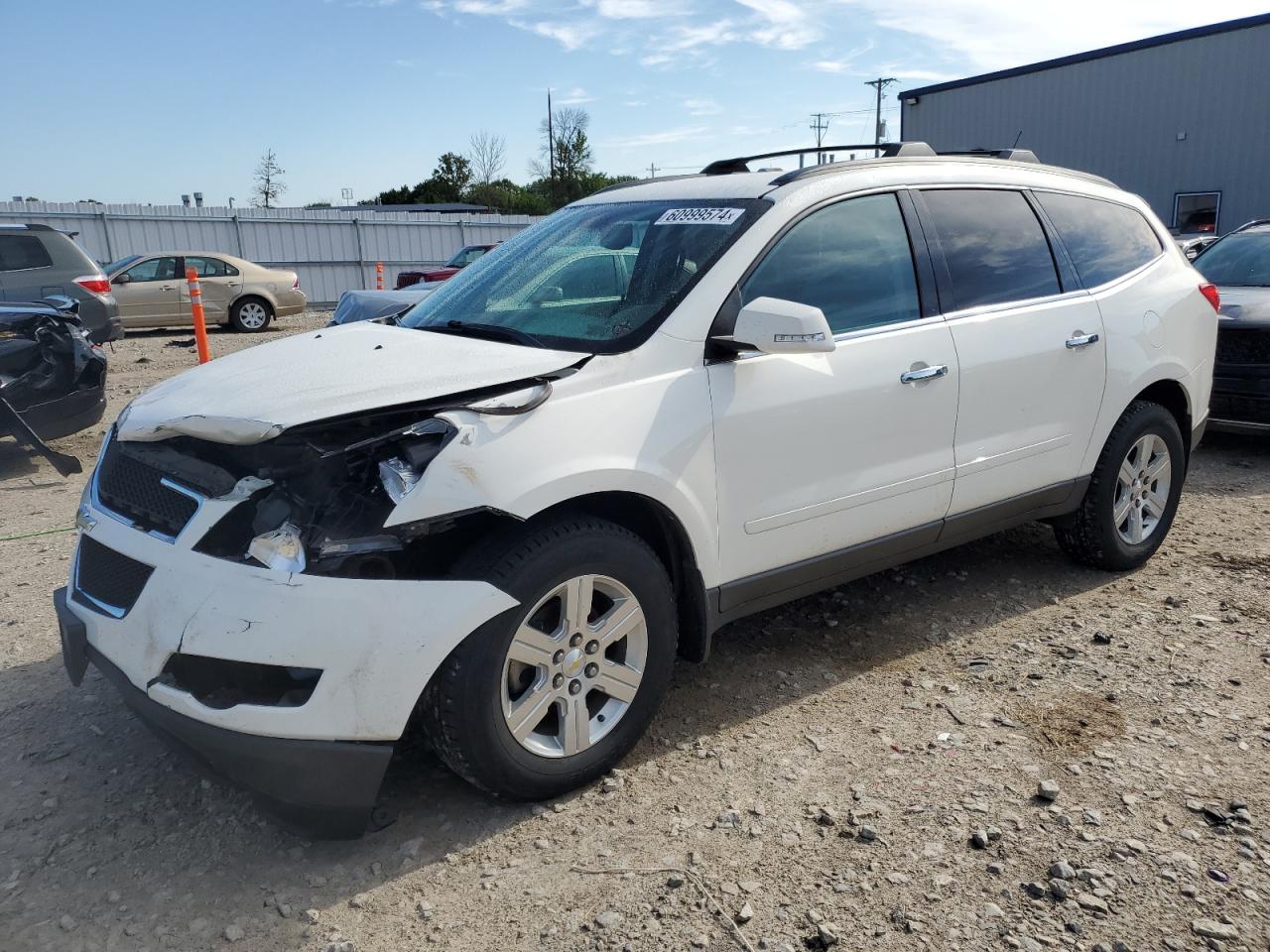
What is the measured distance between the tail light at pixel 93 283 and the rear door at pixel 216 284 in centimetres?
695

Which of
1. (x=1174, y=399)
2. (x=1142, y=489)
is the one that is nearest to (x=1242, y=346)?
(x=1174, y=399)

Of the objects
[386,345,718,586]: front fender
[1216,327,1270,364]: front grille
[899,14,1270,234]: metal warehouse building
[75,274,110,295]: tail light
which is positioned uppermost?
[899,14,1270,234]: metal warehouse building

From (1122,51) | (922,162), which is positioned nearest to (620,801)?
(922,162)

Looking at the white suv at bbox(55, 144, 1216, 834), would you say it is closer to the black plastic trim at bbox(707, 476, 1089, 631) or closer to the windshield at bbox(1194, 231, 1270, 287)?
the black plastic trim at bbox(707, 476, 1089, 631)

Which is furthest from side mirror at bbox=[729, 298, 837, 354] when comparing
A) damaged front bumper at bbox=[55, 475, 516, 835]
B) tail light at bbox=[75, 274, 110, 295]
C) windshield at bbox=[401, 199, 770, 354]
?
tail light at bbox=[75, 274, 110, 295]

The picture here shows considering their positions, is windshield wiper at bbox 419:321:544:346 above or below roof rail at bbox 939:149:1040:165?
below

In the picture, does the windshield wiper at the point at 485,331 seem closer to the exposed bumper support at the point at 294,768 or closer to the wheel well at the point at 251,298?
the exposed bumper support at the point at 294,768

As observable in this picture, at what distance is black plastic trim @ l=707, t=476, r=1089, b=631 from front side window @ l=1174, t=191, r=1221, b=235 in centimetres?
2182

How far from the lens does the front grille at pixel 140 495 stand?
274 cm

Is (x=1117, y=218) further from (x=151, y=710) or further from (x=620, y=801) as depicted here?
(x=151, y=710)

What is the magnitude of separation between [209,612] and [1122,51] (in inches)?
1057

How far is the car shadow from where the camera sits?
8.82 feet

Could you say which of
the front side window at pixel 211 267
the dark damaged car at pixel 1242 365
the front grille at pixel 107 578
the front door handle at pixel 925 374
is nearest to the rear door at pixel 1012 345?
the front door handle at pixel 925 374

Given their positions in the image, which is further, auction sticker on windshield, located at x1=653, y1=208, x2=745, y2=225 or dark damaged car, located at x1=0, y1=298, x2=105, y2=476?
dark damaged car, located at x1=0, y1=298, x2=105, y2=476
